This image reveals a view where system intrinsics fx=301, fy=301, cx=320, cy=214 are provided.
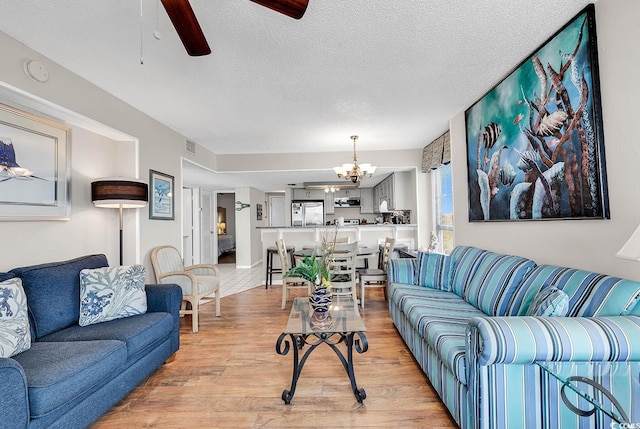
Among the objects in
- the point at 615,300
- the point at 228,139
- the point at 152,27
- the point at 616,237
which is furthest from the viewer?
the point at 228,139

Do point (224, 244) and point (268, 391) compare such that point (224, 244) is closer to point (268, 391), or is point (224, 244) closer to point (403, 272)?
point (403, 272)

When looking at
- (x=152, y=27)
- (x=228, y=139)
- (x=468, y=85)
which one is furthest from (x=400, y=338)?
(x=228, y=139)

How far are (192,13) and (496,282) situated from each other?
100 inches

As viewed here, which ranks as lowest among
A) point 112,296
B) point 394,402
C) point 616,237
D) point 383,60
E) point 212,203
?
point 394,402

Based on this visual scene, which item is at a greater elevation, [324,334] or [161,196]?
[161,196]

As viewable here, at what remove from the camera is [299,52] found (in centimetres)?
224

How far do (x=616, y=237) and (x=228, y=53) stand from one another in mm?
2749

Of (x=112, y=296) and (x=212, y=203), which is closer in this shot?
(x=112, y=296)

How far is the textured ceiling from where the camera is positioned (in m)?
1.80

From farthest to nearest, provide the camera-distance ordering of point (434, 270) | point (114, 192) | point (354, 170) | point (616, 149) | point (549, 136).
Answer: point (354, 170), point (434, 270), point (114, 192), point (549, 136), point (616, 149)

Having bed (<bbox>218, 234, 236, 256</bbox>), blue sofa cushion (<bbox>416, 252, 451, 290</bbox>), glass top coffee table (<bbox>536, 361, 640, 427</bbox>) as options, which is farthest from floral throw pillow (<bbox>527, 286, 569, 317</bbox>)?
bed (<bbox>218, 234, 236, 256</bbox>)

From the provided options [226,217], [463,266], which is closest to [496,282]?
[463,266]

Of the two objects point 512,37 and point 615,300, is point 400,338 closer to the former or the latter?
point 615,300

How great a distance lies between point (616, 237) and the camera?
1.70m
